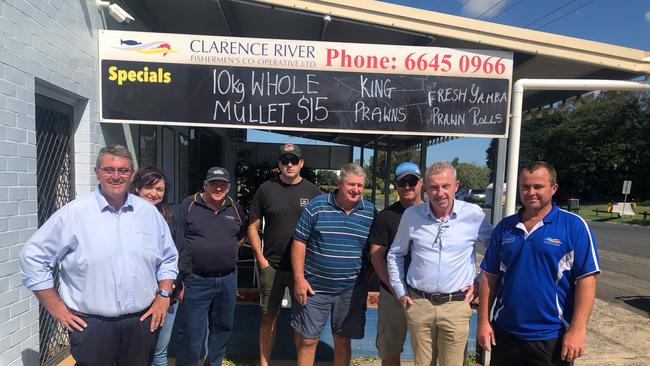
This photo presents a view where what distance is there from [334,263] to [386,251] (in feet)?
1.23

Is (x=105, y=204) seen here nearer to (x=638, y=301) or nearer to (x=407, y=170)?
(x=407, y=170)

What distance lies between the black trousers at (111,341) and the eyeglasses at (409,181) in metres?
1.78

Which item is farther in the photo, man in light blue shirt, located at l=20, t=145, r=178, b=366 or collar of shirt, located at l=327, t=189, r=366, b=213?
collar of shirt, located at l=327, t=189, r=366, b=213

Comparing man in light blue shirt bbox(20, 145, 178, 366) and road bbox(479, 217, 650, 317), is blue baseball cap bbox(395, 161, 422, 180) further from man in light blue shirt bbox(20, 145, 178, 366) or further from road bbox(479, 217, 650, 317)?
road bbox(479, 217, 650, 317)

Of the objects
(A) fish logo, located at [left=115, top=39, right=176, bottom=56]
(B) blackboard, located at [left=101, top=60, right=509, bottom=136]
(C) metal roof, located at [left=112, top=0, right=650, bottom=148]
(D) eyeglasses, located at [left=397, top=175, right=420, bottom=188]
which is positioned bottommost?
(D) eyeglasses, located at [left=397, top=175, right=420, bottom=188]

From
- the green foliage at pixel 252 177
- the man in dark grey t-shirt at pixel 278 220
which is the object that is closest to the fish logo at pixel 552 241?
the man in dark grey t-shirt at pixel 278 220

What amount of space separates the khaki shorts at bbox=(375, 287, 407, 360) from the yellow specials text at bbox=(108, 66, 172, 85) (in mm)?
2652

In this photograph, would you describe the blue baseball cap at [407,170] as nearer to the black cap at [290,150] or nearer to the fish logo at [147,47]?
the black cap at [290,150]

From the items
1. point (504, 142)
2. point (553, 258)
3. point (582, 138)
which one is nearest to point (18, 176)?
point (553, 258)

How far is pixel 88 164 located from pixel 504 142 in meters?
3.77

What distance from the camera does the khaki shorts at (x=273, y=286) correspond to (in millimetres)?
3365

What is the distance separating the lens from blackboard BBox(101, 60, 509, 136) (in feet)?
12.5

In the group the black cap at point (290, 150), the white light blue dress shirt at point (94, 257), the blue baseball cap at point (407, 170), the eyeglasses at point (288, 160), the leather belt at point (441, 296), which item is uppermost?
the black cap at point (290, 150)

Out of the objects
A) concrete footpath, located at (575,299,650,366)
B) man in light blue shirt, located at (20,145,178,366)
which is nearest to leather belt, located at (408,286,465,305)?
man in light blue shirt, located at (20,145,178,366)
